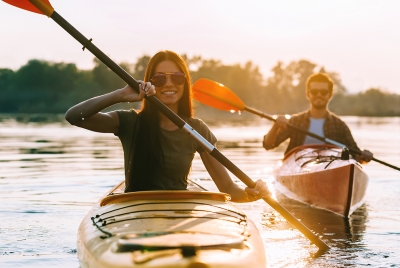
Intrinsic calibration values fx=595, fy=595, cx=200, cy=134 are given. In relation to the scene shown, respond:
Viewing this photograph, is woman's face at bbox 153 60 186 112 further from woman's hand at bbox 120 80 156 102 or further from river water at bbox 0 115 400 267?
river water at bbox 0 115 400 267

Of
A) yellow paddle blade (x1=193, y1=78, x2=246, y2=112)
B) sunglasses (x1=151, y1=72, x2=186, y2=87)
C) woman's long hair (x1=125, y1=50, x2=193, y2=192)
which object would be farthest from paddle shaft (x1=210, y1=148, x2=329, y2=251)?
yellow paddle blade (x1=193, y1=78, x2=246, y2=112)

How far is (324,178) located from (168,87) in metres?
3.28

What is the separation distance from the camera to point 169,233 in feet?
11.0

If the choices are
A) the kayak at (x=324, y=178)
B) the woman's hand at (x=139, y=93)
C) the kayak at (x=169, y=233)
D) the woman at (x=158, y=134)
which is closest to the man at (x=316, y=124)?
the kayak at (x=324, y=178)

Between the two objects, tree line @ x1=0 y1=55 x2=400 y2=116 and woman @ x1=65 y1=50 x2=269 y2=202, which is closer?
woman @ x1=65 y1=50 x2=269 y2=202

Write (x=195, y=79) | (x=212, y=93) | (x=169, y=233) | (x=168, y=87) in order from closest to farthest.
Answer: (x=169, y=233) → (x=168, y=87) → (x=212, y=93) → (x=195, y=79)

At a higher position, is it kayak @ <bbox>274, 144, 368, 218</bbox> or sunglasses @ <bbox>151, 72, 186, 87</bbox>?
sunglasses @ <bbox>151, 72, 186, 87</bbox>

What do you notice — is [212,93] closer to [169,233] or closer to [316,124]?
[316,124]

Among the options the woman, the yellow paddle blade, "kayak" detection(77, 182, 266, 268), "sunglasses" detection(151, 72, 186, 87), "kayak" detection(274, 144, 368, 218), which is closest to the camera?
"kayak" detection(77, 182, 266, 268)

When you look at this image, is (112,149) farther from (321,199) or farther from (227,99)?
(321,199)

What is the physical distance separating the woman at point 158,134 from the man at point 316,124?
4.22 meters

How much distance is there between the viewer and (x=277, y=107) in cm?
9731

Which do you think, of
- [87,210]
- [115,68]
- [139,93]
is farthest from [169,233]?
[87,210]

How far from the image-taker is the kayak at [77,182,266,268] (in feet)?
10.2
